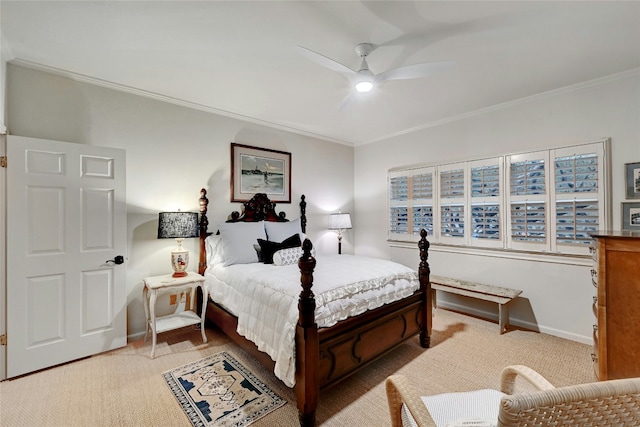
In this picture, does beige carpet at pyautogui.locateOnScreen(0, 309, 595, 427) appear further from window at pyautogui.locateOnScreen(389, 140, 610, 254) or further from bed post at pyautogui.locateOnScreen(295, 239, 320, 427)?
window at pyautogui.locateOnScreen(389, 140, 610, 254)

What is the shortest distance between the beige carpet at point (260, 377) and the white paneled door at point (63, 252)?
236 mm

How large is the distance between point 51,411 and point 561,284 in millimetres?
4846

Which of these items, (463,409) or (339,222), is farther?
(339,222)

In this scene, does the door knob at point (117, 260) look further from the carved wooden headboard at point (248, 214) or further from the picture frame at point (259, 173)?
the picture frame at point (259, 173)

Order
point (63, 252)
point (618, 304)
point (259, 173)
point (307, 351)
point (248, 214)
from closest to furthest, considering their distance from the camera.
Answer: point (307, 351) < point (618, 304) < point (63, 252) < point (248, 214) < point (259, 173)

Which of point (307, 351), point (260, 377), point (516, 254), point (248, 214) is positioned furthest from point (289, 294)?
point (516, 254)

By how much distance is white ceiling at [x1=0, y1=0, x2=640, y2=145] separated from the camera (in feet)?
6.25

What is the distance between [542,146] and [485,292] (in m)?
1.86

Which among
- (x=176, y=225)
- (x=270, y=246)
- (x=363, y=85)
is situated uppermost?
(x=363, y=85)

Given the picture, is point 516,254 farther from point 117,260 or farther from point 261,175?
point 117,260

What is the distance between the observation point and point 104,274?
2.78 metres

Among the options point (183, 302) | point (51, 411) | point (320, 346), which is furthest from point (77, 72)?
point (320, 346)

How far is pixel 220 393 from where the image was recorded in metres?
2.17

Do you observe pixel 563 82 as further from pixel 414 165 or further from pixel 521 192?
pixel 414 165
